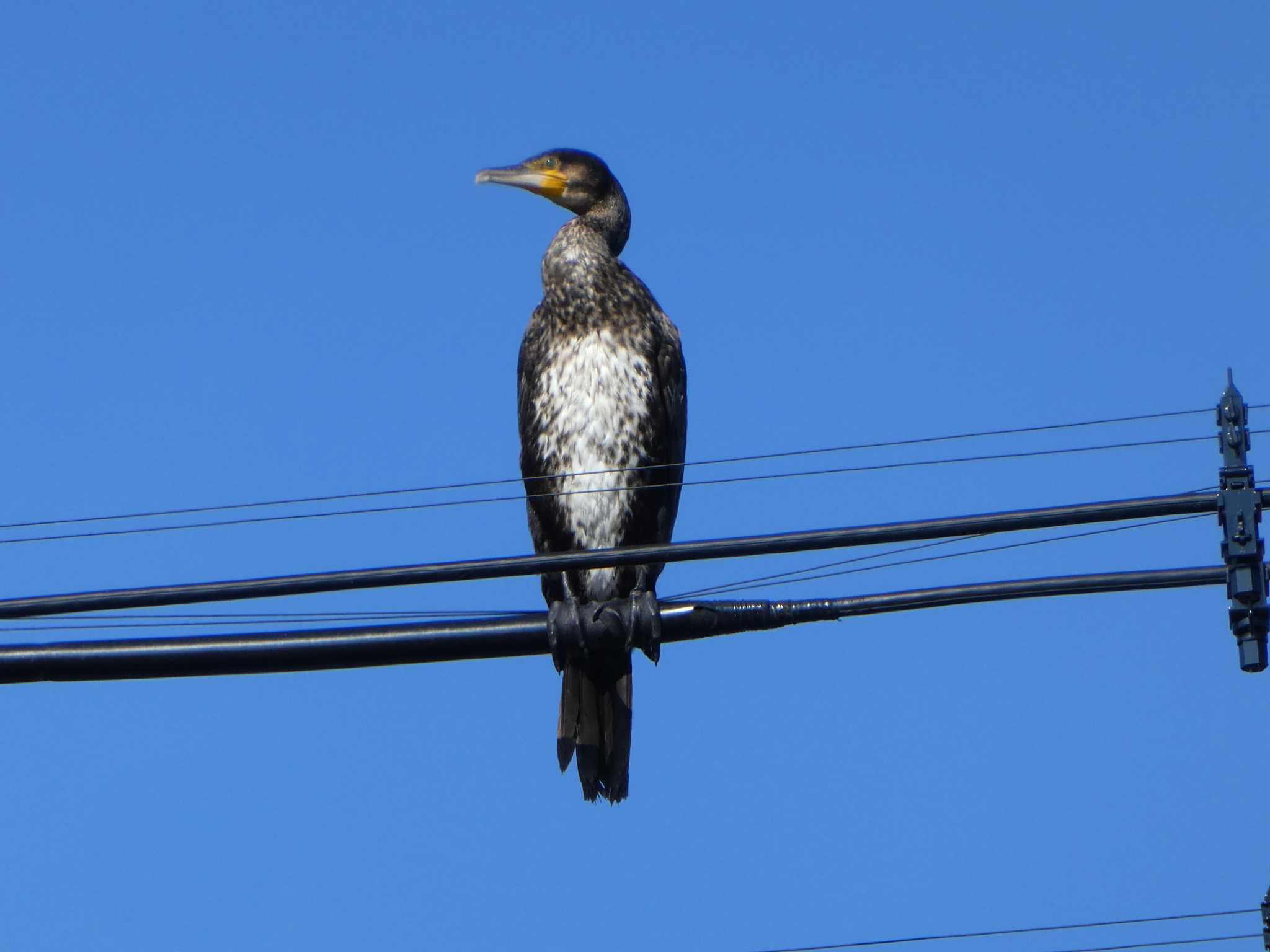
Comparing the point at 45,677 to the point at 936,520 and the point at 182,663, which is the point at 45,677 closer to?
the point at 182,663

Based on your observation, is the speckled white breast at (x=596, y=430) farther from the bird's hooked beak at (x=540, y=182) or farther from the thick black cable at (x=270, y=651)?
the thick black cable at (x=270, y=651)

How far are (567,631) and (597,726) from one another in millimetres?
996

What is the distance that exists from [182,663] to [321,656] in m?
0.39

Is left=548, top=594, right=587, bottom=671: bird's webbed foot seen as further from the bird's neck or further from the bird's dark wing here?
the bird's neck

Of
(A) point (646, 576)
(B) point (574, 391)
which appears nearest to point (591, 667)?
(A) point (646, 576)

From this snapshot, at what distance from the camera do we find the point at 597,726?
776cm

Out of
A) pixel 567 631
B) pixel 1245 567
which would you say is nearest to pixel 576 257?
pixel 567 631

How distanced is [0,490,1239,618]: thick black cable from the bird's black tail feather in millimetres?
2102

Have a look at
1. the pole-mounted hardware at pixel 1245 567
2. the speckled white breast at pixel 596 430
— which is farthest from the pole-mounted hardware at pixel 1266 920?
the speckled white breast at pixel 596 430

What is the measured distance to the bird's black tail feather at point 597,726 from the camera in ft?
25.3

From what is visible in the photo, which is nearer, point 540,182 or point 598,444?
point 598,444

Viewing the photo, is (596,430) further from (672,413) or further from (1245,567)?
(1245,567)

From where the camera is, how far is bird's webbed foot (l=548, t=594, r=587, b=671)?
21.6ft

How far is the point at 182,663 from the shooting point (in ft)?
18.4
